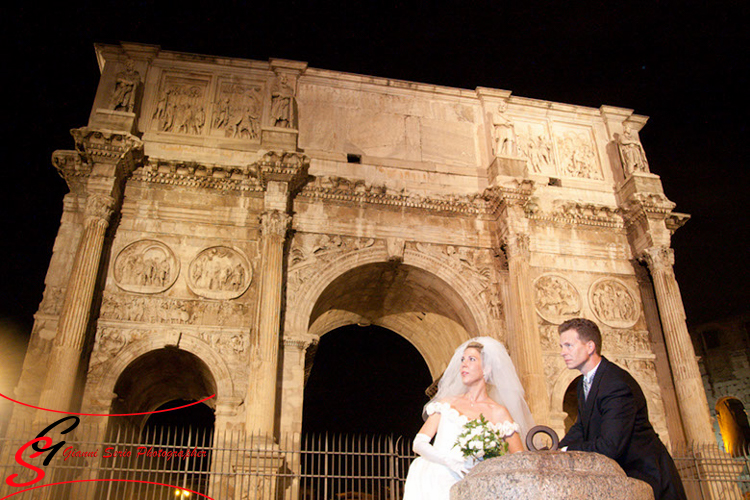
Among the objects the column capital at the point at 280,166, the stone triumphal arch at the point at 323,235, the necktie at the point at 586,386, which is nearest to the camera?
the necktie at the point at 586,386

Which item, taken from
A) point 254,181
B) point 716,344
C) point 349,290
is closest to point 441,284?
point 349,290

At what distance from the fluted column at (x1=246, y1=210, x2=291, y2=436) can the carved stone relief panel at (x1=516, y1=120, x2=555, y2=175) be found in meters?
7.21

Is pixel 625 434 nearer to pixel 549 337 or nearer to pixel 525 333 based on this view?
pixel 525 333

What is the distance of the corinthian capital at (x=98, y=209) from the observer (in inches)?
506

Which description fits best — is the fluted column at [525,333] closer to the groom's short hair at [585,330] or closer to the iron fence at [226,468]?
the iron fence at [226,468]

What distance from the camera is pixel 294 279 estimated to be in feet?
45.3

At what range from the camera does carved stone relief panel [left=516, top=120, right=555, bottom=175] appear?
1670 cm

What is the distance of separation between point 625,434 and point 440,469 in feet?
5.37

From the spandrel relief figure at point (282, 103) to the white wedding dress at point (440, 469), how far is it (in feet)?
36.1

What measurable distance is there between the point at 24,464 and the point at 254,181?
7369 millimetres

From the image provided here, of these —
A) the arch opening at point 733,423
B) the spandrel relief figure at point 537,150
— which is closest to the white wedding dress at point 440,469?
the spandrel relief figure at point 537,150

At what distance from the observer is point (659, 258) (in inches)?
591

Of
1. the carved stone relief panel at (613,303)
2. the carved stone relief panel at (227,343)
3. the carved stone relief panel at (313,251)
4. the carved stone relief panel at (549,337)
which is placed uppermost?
the carved stone relief panel at (313,251)

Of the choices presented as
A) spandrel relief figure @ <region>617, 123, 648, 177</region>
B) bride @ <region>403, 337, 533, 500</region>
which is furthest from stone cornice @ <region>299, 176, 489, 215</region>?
bride @ <region>403, 337, 533, 500</region>
